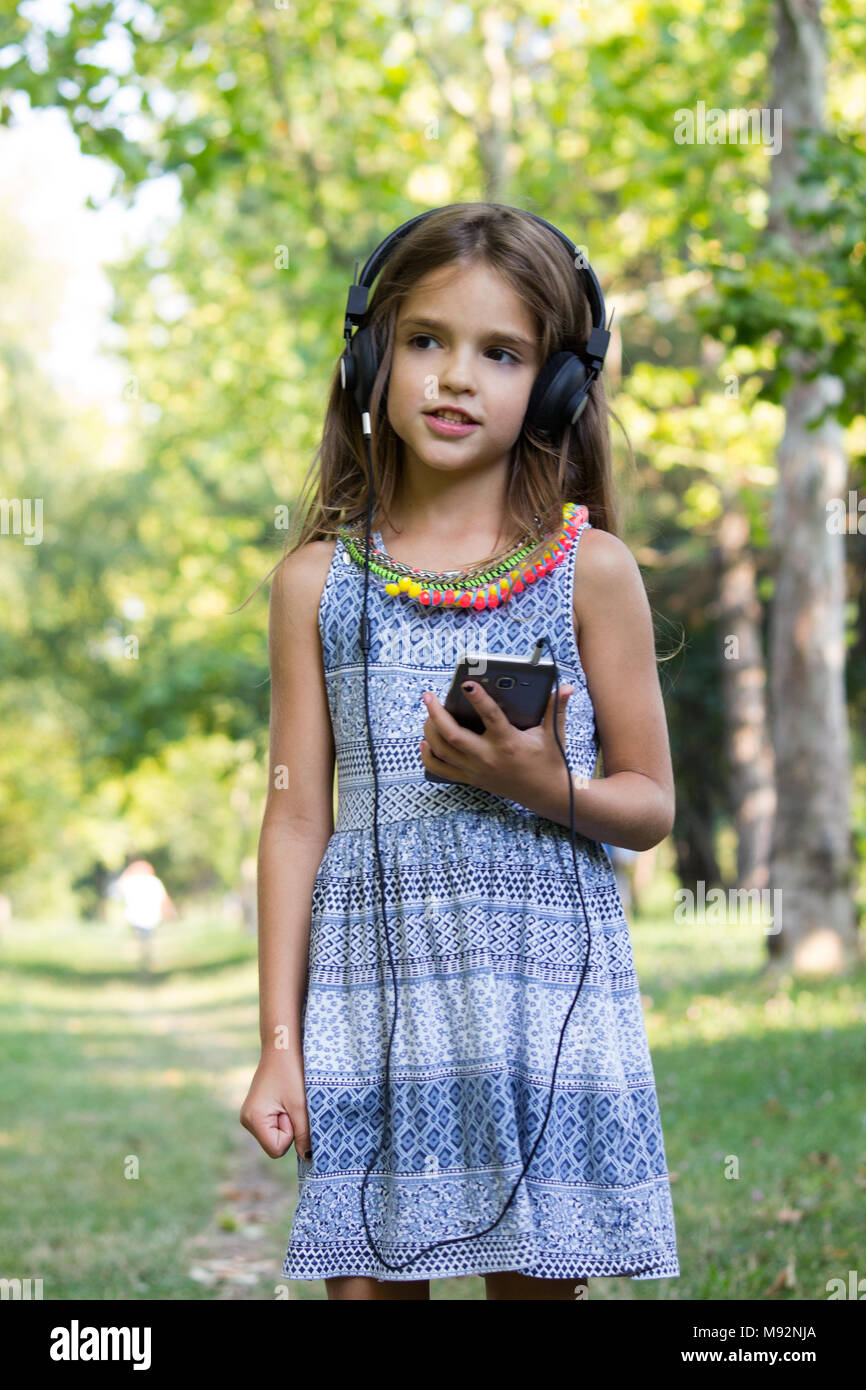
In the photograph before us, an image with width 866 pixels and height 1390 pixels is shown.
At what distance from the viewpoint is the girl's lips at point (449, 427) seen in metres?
2.35

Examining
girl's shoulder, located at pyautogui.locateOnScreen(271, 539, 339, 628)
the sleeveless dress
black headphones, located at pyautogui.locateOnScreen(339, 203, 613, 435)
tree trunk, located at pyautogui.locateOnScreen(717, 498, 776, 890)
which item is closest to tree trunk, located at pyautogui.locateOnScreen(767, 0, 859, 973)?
tree trunk, located at pyautogui.locateOnScreen(717, 498, 776, 890)

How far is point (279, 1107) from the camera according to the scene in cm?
222

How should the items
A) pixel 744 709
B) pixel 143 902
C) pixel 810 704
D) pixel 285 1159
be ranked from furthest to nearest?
pixel 143 902
pixel 744 709
pixel 810 704
pixel 285 1159

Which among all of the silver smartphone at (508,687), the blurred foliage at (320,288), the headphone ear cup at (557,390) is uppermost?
the blurred foliage at (320,288)

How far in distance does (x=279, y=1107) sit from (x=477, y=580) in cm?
85

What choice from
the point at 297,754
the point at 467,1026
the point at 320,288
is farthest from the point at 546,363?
the point at 320,288

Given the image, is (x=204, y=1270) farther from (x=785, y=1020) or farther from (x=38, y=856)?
(x=38, y=856)

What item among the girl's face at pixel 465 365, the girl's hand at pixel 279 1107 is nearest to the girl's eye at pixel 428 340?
the girl's face at pixel 465 365

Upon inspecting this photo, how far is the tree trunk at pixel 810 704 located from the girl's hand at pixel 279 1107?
29.2 feet

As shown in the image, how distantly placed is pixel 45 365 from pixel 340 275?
45.3 feet

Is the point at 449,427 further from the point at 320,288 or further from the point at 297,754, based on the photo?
the point at 320,288

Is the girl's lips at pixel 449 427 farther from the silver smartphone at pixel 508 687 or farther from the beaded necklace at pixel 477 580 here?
the silver smartphone at pixel 508 687

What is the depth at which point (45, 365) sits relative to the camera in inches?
1051
